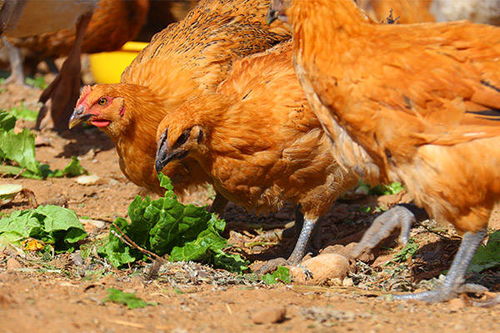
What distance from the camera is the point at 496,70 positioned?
3.59 meters

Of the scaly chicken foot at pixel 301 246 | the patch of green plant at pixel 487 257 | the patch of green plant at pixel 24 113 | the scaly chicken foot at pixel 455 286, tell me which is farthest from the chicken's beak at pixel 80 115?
the patch of green plant at pixel 24 113

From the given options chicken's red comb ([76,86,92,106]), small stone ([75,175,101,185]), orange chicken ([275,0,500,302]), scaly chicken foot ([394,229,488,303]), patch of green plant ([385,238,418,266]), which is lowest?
small stone ([75,175,101,185])

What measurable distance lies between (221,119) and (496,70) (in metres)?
1.76

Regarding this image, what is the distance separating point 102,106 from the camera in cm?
497

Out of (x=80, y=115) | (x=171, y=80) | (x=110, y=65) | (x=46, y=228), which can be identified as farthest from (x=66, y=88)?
(x=46, y=228)

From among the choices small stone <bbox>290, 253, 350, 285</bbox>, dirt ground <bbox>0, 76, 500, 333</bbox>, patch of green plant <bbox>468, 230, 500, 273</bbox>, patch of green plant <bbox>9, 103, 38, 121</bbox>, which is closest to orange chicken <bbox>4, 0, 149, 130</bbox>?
patch of green plant <bbox>9, 103, 38, 121</bbox>

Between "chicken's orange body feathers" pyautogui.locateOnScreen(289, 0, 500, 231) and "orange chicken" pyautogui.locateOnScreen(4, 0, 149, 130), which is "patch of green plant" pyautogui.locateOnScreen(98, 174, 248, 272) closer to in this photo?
"chicken's orange body feathers" pyautogui.locateOnScreen(289, 0, 500, 231)

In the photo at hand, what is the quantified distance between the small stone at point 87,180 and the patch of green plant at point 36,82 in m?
3.70

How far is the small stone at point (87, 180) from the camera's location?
6.47 metres

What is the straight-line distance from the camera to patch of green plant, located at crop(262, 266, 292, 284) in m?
4.35

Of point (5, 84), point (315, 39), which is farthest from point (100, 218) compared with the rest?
point (5, 84)

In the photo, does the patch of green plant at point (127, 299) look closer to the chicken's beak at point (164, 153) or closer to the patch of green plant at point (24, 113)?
the chicken's beak at point (164, 153)

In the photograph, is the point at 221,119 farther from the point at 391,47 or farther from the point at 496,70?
the point at 496,70

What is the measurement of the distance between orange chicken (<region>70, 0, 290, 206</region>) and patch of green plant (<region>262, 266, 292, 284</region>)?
110cm
